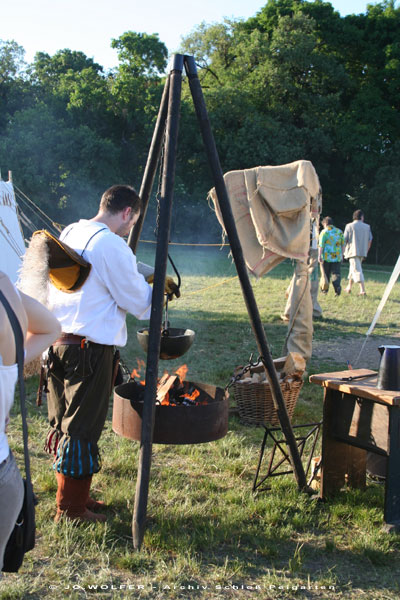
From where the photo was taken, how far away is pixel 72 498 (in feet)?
Answer: 9.83

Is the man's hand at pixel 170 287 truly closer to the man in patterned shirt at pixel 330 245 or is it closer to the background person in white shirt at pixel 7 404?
the background person in white shirt at pixel 7 404

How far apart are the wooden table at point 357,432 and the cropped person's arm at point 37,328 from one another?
190 cm

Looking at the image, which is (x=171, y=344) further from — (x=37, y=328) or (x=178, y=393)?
(x=37, y=328)

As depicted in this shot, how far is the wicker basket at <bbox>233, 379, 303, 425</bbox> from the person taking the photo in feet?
15.5

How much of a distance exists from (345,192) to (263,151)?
189 inches

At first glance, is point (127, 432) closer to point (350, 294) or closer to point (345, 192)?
point (350, 294)

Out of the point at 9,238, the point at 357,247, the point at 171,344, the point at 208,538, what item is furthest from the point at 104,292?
the point at 357,247

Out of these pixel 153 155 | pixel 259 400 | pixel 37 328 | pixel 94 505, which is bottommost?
pixel 94 505

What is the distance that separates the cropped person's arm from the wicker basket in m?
3.05

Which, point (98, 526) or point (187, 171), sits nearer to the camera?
point (98, 526)

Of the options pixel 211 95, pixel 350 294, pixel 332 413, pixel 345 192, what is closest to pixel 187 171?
pixel 211 95

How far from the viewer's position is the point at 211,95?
25.9 m

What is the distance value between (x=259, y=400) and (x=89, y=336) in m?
2.27

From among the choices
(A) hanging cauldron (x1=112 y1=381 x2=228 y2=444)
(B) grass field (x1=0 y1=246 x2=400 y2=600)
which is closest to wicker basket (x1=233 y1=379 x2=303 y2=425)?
(B) grass field (x1=0 y1=246 x2=400 y2=600)
